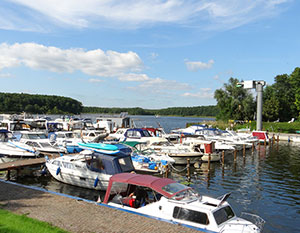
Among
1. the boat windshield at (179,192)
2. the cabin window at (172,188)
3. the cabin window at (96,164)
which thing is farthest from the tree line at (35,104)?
the boat windshield at (179,192)

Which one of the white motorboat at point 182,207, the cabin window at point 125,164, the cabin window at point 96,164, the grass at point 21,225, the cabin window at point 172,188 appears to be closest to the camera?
the grass at point 21,225

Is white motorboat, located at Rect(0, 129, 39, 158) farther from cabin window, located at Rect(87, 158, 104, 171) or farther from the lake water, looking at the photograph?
cabin window, located at Rect(87, 158, 104, 171)

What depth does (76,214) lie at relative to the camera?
1007cm

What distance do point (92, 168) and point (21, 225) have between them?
26.7 ft

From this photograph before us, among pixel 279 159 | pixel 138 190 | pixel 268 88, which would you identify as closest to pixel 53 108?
pixel 268 88

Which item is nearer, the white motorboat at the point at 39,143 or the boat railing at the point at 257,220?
the boat railing at the point at 257,220

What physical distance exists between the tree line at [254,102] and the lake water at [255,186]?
4789 cm

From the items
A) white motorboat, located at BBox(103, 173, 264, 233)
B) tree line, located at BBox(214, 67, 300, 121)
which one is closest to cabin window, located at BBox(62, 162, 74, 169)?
white motorboat, located at BBox(103, 173, 264, 233)

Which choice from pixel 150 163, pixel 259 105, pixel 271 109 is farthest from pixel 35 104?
pixel 150 163

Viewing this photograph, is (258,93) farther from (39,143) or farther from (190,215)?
(190,215)

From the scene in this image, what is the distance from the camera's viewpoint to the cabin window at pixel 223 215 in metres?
9.71

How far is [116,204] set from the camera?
11633mm

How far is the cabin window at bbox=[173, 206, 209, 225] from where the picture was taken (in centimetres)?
969

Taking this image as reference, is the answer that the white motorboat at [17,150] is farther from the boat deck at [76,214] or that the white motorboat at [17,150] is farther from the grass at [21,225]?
the grass at [21,225]
